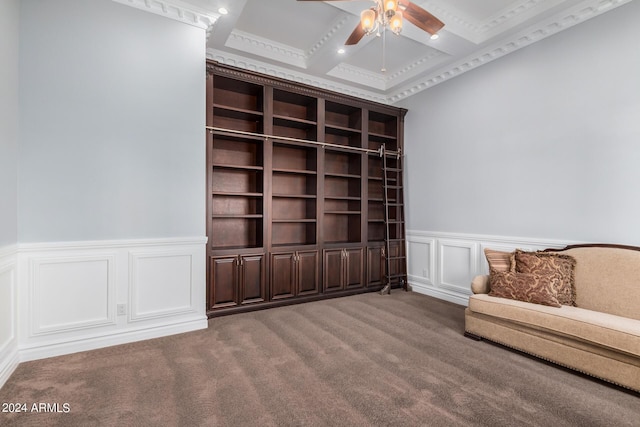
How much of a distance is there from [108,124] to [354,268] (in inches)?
134

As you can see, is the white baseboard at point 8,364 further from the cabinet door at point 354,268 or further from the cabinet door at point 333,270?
the cabinet door at point 354,268

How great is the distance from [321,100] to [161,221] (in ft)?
8.61

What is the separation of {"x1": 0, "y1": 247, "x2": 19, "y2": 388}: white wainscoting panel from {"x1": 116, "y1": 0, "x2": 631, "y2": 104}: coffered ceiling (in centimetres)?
241

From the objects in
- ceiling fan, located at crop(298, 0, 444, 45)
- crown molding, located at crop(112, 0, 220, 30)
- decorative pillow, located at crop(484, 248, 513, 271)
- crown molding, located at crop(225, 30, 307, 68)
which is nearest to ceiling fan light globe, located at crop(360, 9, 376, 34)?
ceiling fan, located at crop(298, 0, 444, 45)

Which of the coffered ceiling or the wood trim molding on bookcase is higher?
the coffered ceiling

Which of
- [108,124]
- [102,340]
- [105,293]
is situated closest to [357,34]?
[108,124]

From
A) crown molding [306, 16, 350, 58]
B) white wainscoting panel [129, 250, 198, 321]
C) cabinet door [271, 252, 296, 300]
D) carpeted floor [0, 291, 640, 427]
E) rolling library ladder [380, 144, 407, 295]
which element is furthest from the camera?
rolling library ladder [380, 144, 407, 295]

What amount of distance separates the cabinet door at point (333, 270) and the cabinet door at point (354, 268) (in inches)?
3.5

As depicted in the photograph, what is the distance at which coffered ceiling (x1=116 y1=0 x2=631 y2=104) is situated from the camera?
3.10m

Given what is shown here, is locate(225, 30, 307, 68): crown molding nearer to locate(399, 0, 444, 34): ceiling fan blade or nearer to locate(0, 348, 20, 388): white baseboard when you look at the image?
locate(399, 0, 444, 34): ceiling fan blade

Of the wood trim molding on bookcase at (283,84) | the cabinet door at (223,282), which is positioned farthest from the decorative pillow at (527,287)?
the wood trim molding on bookcase at (283,84)

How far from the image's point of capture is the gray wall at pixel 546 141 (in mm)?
2852

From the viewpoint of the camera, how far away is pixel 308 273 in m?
4.25

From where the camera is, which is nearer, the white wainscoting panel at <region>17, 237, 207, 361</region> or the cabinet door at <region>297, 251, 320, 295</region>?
the white wainscoting panel at <region>17, 237, 207, 361</region>
